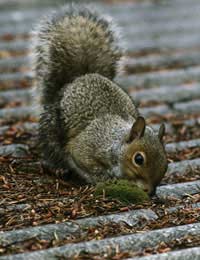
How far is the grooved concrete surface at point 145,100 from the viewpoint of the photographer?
2.18 m

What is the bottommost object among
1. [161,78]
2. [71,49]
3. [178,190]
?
[178,190]

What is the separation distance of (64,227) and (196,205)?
1.82 feet

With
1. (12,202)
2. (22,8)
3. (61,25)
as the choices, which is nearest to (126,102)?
(61,25)

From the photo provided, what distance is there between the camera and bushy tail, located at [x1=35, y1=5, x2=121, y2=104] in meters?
3.44

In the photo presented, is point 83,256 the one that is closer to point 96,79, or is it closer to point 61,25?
point 96,79

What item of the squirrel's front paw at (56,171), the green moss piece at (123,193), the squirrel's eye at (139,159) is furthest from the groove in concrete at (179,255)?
the squirrel's front paw at (56,171)

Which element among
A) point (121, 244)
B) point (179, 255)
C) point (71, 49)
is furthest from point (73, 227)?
point (71, 49)

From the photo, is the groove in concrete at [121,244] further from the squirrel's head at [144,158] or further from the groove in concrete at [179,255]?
the squirrel's head at [144,158]

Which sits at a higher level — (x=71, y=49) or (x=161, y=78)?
(x=71, y=49)

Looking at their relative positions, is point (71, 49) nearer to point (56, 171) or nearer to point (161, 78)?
point (56, 171)

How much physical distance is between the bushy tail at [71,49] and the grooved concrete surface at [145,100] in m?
0.17

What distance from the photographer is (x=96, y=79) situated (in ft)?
10.5

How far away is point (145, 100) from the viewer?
385 cm

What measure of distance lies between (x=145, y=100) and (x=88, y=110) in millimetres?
771
